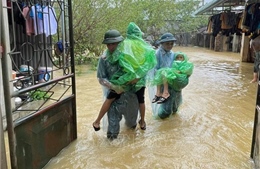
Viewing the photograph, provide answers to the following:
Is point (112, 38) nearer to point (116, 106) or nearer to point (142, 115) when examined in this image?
point (116, 106)

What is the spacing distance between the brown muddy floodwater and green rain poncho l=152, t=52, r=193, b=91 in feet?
2.15

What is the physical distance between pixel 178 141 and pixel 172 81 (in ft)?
3.01

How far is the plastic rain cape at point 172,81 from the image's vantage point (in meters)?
3.94

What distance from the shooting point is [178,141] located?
3562mm

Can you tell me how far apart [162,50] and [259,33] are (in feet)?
14.0

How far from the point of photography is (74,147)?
11.0 feet

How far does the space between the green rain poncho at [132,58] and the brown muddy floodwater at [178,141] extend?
0.79 m

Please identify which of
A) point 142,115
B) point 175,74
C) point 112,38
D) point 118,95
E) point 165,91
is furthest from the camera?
point 165,91

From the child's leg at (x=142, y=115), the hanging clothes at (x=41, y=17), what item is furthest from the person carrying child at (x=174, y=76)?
the hanging clothes at (x=41, y=17)

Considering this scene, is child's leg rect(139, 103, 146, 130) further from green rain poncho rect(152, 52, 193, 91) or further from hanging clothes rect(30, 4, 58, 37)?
hanging clothes rect(30, 4, 58, 37)

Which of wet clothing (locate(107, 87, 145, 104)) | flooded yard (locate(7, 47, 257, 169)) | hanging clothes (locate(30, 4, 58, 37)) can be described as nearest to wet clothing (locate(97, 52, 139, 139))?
wet clothing (locate(107, 87, 145, 104))

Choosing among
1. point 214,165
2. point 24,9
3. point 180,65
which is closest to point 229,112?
point 180,65

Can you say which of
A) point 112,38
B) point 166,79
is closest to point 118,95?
point 112,38

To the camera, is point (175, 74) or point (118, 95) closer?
point (118, 95)
